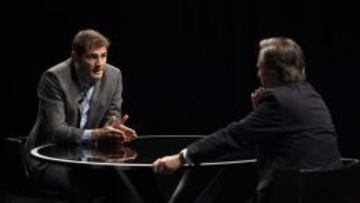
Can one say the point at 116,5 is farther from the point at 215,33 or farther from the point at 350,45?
the point at 350,45

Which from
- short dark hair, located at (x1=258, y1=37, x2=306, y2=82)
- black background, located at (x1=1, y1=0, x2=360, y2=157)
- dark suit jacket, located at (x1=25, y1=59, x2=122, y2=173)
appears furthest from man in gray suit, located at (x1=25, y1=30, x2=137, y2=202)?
black background, located at (x1=1, y1=0, x2=360, y2=157)

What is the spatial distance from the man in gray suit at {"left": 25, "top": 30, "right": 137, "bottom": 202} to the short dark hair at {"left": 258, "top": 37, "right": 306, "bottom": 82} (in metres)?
1.00

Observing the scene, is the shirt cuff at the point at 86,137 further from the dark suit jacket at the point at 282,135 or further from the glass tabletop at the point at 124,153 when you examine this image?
the dark suit jacket at the point at 282,135

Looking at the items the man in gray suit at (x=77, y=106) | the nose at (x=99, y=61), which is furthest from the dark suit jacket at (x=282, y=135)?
the nose at (x=99, y=61)

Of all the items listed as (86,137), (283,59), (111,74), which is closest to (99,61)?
(111,74)

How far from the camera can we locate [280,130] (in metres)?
2.83

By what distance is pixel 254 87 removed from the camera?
17.2ft

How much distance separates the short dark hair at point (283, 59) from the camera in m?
2.90

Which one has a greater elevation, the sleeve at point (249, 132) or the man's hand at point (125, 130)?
the sleeve at point (249, 132)

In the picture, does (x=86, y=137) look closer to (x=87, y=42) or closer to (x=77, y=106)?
(x=77, y=106)

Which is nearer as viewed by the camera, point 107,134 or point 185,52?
point 107,134

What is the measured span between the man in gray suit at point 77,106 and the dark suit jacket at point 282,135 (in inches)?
35.6

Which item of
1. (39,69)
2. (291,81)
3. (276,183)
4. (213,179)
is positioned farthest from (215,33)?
(276,183)

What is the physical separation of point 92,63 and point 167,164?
117 cm
